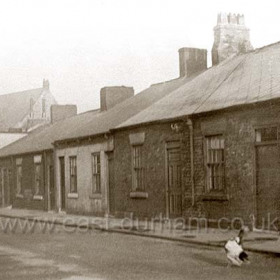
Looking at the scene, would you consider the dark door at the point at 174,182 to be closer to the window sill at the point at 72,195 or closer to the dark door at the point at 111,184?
the dark door at the point at 111,184

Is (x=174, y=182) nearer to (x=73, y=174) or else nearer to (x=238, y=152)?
(x=238, y=152)

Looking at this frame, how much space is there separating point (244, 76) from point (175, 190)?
4448 mm

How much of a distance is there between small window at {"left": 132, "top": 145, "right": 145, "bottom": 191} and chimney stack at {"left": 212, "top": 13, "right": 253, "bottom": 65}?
6.15 meters

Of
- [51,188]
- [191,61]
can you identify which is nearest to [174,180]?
[191,61]

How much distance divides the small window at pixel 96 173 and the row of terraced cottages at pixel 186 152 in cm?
4

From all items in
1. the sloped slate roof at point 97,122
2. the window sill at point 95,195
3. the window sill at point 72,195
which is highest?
the sloped slate roof at point 97,122

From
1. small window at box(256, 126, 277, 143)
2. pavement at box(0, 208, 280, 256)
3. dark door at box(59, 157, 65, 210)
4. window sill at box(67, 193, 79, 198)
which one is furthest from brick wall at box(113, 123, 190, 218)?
dark door at box(59, 157, 65, 210)

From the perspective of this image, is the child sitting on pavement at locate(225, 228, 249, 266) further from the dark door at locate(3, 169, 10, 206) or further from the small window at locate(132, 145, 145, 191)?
the dark door at locate(3, 169, 10, 206)

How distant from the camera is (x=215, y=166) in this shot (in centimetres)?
1930

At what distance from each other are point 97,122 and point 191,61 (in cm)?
527

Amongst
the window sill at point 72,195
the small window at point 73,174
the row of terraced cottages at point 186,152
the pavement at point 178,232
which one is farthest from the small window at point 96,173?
the small window at point 73,174

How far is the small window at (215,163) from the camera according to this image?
1894 cm

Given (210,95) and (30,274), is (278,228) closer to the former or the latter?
(210,95)

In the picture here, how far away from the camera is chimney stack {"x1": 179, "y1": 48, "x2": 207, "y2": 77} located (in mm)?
28078
